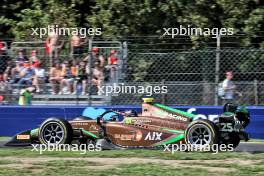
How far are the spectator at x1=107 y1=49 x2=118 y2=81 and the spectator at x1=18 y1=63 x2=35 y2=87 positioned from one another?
1.69 metres

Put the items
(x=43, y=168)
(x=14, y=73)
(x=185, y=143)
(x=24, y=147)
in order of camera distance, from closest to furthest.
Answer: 1. (x=43, y=168)
2. (x=185, y=143)
3. (x=24, y=147)
4. (x=14, y=73)

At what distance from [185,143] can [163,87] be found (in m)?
3.11

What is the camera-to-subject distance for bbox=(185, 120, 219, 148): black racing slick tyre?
32.6ft

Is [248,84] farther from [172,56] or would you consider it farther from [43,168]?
[43,168]

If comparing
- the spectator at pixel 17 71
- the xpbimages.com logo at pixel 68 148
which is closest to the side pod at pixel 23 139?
the xpbimages.com logo at pixel 68 148

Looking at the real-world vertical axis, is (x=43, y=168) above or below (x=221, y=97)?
below

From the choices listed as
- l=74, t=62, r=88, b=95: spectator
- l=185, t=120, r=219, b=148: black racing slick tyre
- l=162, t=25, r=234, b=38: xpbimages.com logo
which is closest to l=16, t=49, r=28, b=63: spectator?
l=74, t=62, r=88, b=95: spectator

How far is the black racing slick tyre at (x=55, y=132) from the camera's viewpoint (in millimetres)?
10547

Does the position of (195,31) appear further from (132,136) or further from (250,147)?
(132,136)

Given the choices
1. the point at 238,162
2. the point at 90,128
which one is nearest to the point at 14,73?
the point at 90,128

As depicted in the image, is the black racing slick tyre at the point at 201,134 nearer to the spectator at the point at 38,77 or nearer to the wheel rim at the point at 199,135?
the wheel rim at the point at 199,135

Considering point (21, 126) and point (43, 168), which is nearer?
point (43, 168)

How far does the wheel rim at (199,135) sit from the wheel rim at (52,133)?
7.34 ft

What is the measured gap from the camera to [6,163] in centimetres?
874
